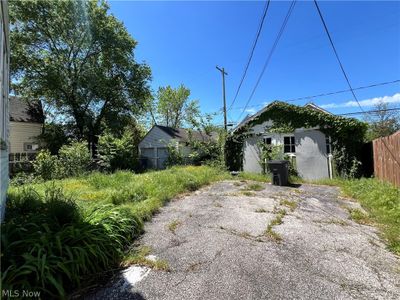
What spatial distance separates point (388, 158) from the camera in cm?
796

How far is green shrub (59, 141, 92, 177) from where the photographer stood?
12.5m

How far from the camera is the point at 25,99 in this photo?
20906 millimetres

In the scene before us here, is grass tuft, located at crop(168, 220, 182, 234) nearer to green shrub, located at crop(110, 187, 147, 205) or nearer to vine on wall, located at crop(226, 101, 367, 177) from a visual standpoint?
green shrub, located at crop(110, 187, 147, 205)

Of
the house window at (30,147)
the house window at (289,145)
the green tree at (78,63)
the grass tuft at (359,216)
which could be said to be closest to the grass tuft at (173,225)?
the grass tuft at (359,216)

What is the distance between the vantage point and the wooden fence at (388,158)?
7.06m

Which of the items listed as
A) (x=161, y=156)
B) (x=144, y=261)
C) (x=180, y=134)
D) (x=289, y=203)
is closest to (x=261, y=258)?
(x=144, y=261)

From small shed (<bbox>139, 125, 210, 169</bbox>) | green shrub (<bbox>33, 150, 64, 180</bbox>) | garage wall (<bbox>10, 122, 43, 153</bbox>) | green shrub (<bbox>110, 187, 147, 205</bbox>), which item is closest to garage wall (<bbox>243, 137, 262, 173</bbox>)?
small shed (<bbox>139, 125, 210, 169</bbox>)

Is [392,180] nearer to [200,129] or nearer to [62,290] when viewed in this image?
[62,290]

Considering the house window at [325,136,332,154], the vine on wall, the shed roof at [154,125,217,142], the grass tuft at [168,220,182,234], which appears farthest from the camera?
the shed roof at [154,125,217,142]

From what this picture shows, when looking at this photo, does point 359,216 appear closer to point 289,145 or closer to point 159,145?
point 289,145

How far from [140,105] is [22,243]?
22.0 metres

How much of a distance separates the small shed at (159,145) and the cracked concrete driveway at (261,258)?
48.9 feet

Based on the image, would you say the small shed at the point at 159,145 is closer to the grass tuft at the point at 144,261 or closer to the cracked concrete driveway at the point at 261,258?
the cracked concrete driveway at the point at 261,258

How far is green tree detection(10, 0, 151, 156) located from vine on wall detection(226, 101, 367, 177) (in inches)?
Answer: 534
